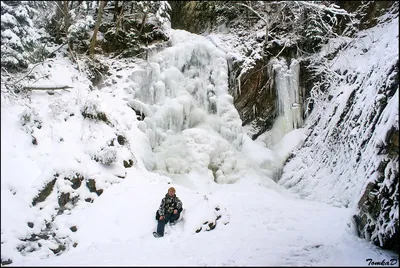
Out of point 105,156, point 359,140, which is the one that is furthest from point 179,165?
point 359,140

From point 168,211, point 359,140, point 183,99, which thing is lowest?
point 168,211

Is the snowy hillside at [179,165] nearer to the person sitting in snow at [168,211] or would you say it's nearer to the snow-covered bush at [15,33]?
the person sitting in snow at [168,211]

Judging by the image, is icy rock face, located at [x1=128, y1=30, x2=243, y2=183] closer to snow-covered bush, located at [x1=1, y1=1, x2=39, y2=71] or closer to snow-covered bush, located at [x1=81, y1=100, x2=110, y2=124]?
Result: snow-covered bush, located at [x1=81, y1=100, x2=110, y2=124]

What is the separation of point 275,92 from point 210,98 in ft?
8.02

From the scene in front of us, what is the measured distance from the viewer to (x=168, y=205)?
20.8 ft

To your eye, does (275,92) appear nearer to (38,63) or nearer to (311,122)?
(311,122)

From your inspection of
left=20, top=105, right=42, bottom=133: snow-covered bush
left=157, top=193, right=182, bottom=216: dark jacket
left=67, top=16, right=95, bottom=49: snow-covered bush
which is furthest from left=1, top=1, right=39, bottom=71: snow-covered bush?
left=157, top=193, right=182, bottom=216: dark jacket

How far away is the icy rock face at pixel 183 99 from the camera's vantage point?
369 inches

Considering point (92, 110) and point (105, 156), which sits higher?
point (92, 110)

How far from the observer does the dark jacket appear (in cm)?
624

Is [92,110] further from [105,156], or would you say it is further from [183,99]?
[183,99]

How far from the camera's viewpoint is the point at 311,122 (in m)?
10.8

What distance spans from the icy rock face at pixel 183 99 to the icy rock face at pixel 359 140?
7.87 feet

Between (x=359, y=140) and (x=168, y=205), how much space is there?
5034mm
